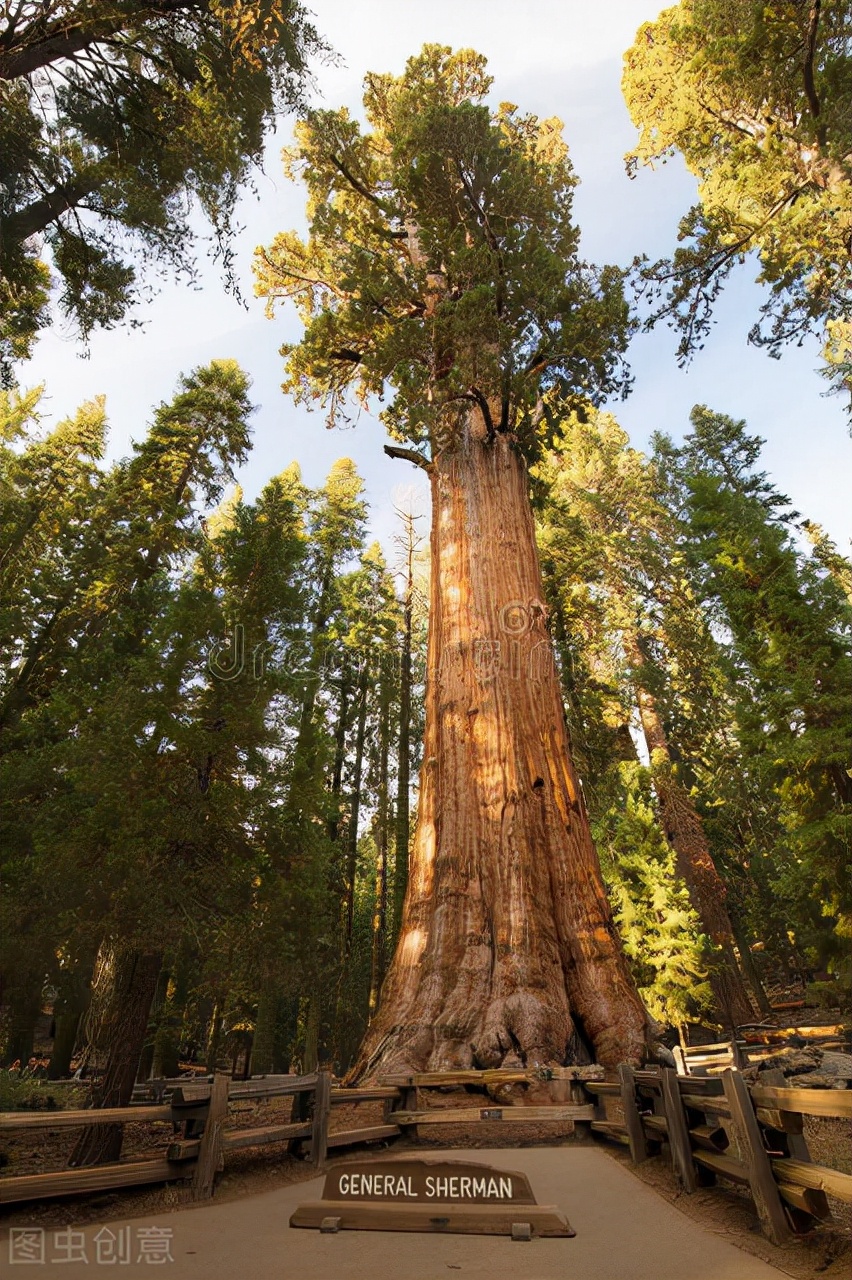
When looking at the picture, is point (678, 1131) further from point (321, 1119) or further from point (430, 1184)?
point (321, 1119)

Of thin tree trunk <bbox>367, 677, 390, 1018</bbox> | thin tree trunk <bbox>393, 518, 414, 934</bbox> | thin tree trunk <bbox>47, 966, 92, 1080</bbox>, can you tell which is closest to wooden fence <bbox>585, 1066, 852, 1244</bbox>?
thin tree trunk <bbox>47, 966, 92, 1080</bbox>

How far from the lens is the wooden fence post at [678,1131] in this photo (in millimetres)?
4285

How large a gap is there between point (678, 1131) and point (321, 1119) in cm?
292

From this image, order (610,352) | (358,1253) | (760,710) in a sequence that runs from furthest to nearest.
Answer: (760,710), (610,352), (358,1253)

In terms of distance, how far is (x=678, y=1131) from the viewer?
4.46m

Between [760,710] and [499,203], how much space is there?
35.7 feet

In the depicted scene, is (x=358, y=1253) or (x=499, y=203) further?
(x=499, y=203)

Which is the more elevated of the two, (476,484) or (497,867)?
(476,484)

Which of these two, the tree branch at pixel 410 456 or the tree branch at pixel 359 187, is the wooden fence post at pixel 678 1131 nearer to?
the tree branch at pixel 410 456

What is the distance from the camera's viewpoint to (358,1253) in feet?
10.2

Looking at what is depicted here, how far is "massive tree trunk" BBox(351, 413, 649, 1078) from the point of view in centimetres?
686

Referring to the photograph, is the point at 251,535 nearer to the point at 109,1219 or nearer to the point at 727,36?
the point at 109,1219

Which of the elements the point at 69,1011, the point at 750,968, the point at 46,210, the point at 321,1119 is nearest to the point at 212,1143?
the point at 321,1119

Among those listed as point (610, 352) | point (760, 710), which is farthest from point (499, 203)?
point (760, 710)
